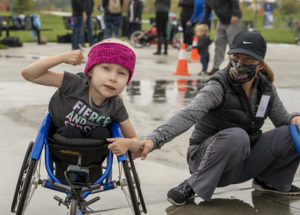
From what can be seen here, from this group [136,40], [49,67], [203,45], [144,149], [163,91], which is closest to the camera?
[49,67]

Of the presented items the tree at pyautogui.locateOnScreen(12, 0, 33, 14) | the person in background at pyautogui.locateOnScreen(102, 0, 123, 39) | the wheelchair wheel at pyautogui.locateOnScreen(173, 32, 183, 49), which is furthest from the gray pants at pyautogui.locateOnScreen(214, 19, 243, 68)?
the tree at pyautogui.locateOnScreen(12, 0, 33, 14)

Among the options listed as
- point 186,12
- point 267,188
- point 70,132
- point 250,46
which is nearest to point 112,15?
point 186,12

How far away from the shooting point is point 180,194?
11.9 ft

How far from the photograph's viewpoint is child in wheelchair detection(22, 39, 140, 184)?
9.41 feet

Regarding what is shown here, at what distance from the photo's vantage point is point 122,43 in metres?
2.98

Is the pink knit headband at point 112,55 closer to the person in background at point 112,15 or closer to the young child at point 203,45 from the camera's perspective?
the young child at point 203,45

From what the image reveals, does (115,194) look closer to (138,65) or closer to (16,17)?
(138,65)

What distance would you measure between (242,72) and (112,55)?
1076 millimetres

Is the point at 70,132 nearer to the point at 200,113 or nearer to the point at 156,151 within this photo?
the point at 200,113

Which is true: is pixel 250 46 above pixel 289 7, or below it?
above

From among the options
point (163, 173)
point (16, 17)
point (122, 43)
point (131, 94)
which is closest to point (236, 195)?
point (163, 173)

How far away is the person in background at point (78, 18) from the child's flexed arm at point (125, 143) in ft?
35.8

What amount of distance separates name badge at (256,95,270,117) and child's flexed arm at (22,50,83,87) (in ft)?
4.48

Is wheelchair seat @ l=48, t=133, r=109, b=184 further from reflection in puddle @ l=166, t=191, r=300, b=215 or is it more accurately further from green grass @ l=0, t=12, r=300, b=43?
green grass @ l=0, t=12, r=300, b=43
